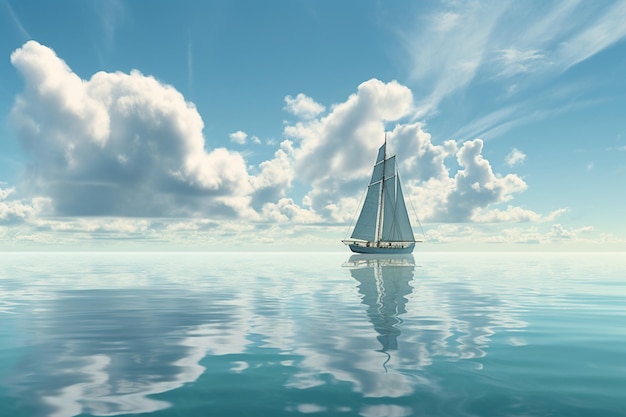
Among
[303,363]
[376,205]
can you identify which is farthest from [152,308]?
[376,205]

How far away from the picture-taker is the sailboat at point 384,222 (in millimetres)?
156625

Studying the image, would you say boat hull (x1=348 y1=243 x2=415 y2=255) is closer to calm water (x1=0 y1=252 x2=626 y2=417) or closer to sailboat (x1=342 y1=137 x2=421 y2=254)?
sailboat (x1=342 y1=137 x2=421 y2=254)

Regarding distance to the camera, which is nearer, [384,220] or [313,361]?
[313,361]

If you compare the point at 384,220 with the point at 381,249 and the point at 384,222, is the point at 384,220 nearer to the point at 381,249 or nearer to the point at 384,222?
the point at 384,222

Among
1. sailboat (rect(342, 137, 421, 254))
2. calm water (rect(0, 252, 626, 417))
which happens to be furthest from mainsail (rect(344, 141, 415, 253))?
calm water (rect(0, 252, 626, 417))

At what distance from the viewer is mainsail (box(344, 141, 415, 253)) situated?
514 feet

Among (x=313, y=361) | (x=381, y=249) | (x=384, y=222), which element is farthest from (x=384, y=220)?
(x=313, y=361)

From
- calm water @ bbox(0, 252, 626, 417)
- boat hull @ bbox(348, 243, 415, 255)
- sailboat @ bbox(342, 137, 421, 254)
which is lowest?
calm water @ bbox(0, 252, 626, 417)

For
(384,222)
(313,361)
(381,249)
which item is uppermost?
(384,222)

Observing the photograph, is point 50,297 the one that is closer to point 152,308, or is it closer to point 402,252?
point 152,308

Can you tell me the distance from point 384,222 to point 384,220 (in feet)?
2.48

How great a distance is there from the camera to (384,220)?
164250mm

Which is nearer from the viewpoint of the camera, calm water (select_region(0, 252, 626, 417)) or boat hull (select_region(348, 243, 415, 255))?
calm water (select_region(0, 252, 626, 417))

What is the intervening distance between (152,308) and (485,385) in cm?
3055
